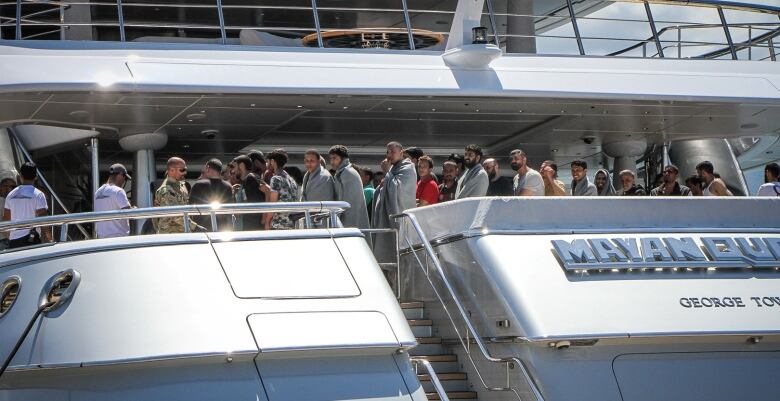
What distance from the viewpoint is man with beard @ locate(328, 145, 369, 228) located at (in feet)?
33.6

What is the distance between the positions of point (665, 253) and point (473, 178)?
8.19 feet

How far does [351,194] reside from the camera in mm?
10234

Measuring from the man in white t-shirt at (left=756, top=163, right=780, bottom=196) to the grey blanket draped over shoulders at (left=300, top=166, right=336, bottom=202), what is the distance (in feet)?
15.8

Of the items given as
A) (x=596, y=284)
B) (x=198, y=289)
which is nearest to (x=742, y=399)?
(x=596, y=284)

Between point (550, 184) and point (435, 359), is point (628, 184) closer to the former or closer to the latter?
point (550, 184)

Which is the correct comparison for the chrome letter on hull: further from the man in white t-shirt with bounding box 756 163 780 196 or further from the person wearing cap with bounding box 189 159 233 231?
the man in white t-shirt with bounding box 756 163 780 196

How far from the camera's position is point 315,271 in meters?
7.05

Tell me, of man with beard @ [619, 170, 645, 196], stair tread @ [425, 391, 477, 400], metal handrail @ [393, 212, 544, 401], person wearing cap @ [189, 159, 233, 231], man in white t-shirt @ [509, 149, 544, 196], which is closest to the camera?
metal handrail @ [393, 212, 544, 401]

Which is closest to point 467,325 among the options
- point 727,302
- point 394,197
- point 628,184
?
point 727,302

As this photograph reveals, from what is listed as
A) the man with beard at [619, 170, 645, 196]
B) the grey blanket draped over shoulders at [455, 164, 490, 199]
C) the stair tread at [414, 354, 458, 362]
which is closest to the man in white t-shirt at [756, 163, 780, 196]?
the man with beard at [619, 170, 645, 196]

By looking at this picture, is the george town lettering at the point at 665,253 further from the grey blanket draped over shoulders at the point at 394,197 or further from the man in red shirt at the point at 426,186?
the man in red shirt at the point at 426,186

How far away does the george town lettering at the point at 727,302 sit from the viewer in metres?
8.19

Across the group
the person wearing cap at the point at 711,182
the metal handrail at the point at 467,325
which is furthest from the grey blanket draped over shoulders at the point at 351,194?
the person wearing cap at the point at 711,182

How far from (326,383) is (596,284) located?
2.39 m
